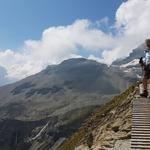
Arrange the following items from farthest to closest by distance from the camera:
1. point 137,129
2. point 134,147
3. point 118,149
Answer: point 118,149
point 137,129
point 134,147

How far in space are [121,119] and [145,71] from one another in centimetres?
299

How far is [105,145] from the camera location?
1788 centimetres

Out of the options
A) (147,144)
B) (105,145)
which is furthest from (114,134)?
(147,144)

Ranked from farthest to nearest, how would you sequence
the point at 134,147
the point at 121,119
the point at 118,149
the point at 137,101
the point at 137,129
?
the point at 121,119, the point at 137,101, the point at 118,149, the point at 137,129, the point at 134,147

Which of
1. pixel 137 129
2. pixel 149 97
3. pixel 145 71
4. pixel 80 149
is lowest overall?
pixel 80 149

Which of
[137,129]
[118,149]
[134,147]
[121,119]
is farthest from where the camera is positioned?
[121,119]

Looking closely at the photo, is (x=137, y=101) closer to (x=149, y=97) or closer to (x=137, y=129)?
(x=149, y=97)

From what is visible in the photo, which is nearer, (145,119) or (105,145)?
(145,119)

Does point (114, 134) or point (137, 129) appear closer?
point (137, 129)

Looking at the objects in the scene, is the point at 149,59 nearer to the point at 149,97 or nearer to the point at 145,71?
the point at 145,71

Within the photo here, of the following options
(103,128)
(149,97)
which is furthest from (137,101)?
(103,128)

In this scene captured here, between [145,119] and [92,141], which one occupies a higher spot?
[145,119]

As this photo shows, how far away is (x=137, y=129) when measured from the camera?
617 inches

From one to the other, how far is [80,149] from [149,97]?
16.4ft
